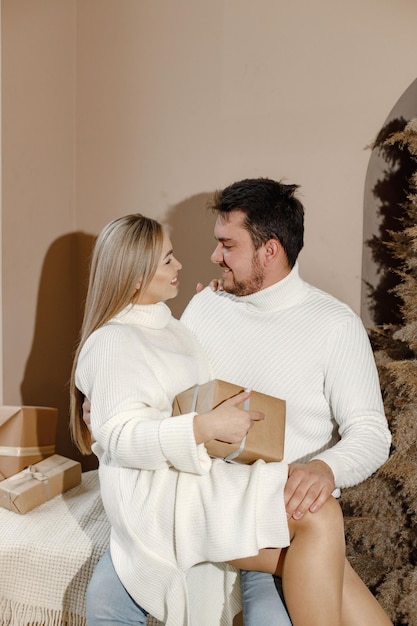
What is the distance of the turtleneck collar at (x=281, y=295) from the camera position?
2088 millimetres

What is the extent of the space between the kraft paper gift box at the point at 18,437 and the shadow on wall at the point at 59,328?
0.56 m

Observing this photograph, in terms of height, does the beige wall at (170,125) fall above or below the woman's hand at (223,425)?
above

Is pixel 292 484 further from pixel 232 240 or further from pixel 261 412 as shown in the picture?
pixel 232 240

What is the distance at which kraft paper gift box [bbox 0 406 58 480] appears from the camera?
8.21 feet

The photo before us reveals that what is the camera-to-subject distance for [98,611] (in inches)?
68.6

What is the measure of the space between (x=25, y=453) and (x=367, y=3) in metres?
2.08

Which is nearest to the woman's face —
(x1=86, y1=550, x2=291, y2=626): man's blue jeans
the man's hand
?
the man's hand

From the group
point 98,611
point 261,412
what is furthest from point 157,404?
point 98,611

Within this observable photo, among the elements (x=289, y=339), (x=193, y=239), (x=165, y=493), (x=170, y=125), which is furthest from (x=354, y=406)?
(x=170, y=125)

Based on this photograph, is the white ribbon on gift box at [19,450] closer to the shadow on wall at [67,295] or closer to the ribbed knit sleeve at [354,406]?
the shadow on wall at [67,295]

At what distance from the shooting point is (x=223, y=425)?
5.20ft

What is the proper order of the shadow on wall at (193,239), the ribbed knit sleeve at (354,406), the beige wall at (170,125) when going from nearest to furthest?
the ribbed knit sleeve at (354,406), the beige wall at (170,125), the shadow on wall at (193,239)

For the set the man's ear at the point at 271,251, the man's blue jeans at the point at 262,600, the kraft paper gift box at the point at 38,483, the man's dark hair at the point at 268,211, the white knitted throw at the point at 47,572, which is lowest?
the white knitted throw at the point at 47,572

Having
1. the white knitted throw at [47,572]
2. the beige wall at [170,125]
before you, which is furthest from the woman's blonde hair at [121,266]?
the beige wall at [170,125]
